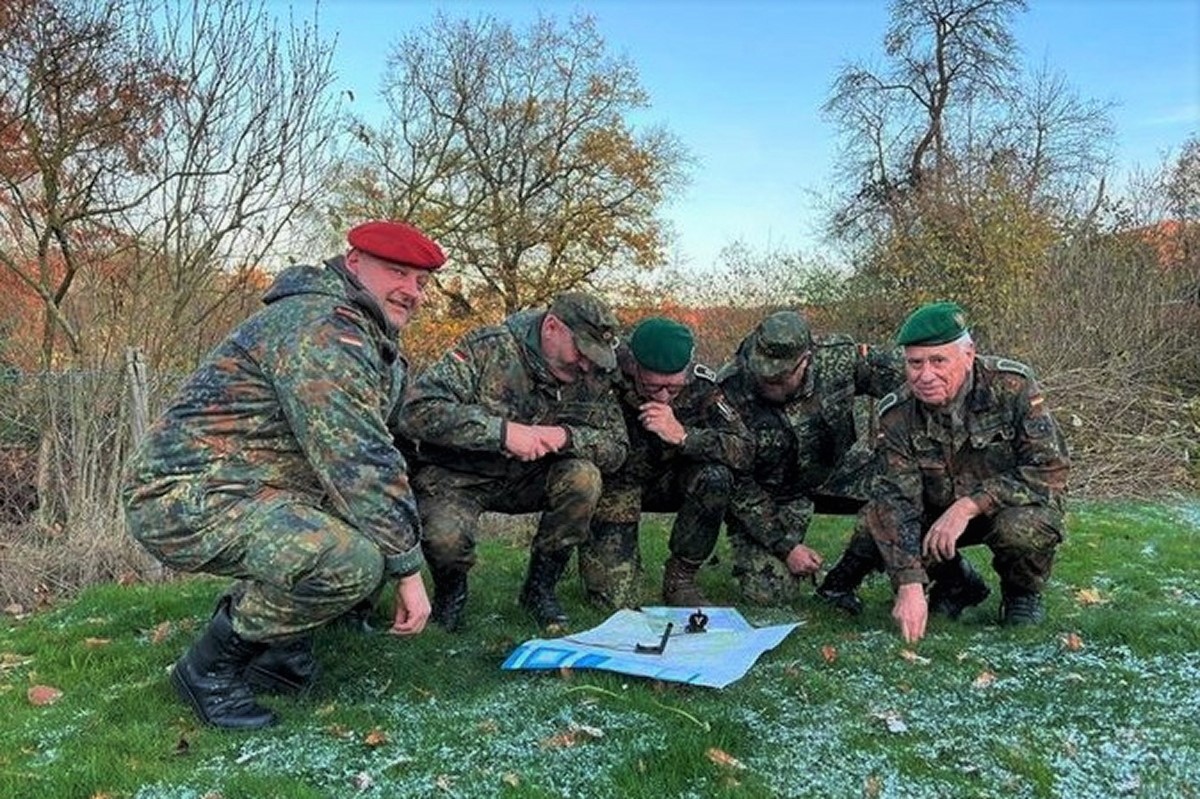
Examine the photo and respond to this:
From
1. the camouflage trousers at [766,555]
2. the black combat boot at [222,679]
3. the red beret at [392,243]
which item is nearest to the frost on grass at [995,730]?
the camouflage trousers at [766,555]

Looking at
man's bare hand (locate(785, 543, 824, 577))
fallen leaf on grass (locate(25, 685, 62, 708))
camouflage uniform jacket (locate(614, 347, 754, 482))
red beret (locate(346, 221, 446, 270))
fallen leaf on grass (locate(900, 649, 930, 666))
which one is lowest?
fallen leaf on grass (locate(25, 685, 62, 708))

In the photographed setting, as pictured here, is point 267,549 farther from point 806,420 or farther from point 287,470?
point 806,420

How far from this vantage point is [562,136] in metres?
28.4

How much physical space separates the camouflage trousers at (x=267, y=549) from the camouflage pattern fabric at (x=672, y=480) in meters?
1.74

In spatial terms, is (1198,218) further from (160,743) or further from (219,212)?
(160,743)

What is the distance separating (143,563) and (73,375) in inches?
72.1

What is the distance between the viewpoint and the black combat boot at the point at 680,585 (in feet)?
16.3

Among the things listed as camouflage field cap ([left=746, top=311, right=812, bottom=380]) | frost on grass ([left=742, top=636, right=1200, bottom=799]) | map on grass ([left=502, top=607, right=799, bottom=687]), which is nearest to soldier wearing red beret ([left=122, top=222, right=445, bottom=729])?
map on grass ([left=502, top=607, right=799, bottom=687])

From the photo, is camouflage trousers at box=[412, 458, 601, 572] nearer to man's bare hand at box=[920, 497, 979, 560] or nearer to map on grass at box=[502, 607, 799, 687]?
map on grass at box=[502, 607, 799, 687]

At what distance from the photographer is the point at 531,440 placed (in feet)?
14.6

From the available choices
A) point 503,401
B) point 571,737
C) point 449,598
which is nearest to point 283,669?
point 449,598

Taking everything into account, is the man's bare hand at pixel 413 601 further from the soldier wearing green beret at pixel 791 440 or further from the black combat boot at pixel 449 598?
the soldier wearing green beret at pixel 791 440

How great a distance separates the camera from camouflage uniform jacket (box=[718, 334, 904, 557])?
17.3 ft

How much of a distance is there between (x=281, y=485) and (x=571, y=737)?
1.32 m
